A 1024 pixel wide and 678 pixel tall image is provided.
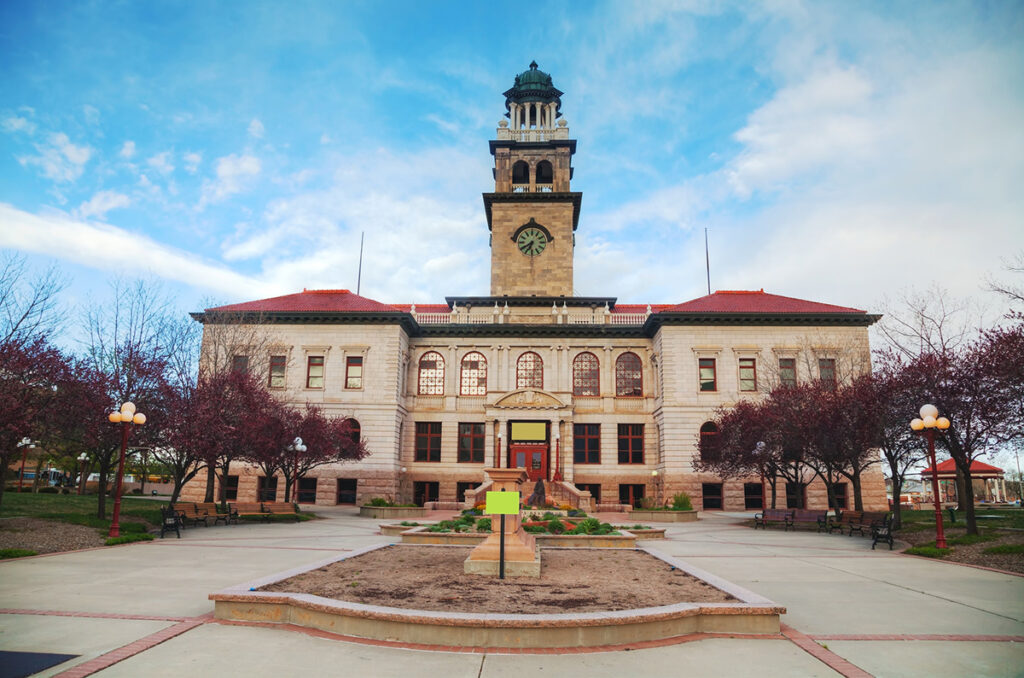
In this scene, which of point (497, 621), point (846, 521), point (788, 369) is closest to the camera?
point (497, 621)

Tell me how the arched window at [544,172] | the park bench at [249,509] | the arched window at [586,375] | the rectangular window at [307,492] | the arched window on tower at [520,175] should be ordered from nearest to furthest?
1. the park bench at [249,509]
2. the rectangular window at [307,492]
3. the arched window at [586,375]
4. the arched window at [544,172]
5. the arched window on tower at [520,175]

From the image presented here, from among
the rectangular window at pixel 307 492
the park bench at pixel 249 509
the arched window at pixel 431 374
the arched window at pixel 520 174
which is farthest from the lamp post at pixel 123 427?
the arched window at pixel 520 174

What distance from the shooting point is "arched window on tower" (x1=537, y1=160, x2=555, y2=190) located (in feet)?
165

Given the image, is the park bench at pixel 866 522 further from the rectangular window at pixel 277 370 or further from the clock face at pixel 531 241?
the rectangular window at pixel 277 370

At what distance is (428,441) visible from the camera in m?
42.5

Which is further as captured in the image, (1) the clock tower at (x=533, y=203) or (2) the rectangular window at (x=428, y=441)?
(1) the clock tower at (x=533, y=203)

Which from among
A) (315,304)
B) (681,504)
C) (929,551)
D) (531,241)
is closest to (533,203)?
(531,241)

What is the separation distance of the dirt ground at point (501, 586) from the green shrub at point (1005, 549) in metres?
9.12

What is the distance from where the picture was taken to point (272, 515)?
89.4 feet

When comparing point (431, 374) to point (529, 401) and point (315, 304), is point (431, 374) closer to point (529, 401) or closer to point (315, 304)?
point (529, 401)

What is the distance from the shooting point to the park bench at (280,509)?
27272mm

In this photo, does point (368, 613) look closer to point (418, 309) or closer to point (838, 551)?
point (838, 551)

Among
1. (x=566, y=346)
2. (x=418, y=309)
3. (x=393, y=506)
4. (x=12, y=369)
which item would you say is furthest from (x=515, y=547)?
(x=418, y=309)

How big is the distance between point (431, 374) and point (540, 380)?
24.8 ft
